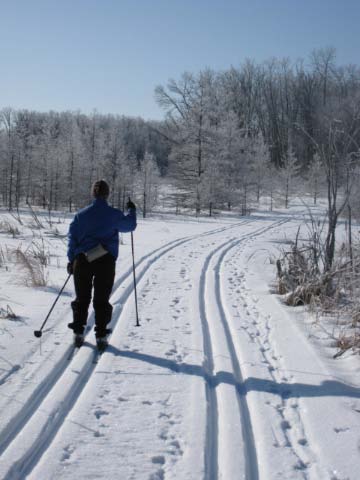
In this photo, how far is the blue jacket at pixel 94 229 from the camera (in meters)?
4.64

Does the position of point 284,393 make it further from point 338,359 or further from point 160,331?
point 160,331

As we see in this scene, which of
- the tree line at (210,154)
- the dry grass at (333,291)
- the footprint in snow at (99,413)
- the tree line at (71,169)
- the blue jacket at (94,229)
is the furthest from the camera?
the tree line at (71,169)

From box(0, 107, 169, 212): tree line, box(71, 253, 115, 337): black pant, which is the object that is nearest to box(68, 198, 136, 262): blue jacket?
box(71, 253, 115, 337): black pant

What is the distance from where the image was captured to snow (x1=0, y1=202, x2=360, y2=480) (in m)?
2.71

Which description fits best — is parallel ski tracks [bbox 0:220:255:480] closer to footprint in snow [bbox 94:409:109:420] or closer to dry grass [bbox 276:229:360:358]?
footprint in snow [bbox 94:409:109:420]

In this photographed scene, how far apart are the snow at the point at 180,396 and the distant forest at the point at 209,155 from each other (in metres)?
2.99

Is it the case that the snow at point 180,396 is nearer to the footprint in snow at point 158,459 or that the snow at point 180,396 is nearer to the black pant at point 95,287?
the footprint in snow at point 158,459

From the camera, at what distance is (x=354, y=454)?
2.84 meters

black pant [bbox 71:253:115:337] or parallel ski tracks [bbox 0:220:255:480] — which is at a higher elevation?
black pant [bbox 71:253:115:337]

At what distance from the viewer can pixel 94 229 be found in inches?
183

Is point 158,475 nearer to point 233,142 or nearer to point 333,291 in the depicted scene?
point 333,291

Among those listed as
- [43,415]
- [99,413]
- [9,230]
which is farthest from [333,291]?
[9,230]

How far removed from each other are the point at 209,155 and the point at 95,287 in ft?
102

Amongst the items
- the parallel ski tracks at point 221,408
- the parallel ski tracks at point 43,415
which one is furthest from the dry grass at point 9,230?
the parallel ski tracks at point 43,415
